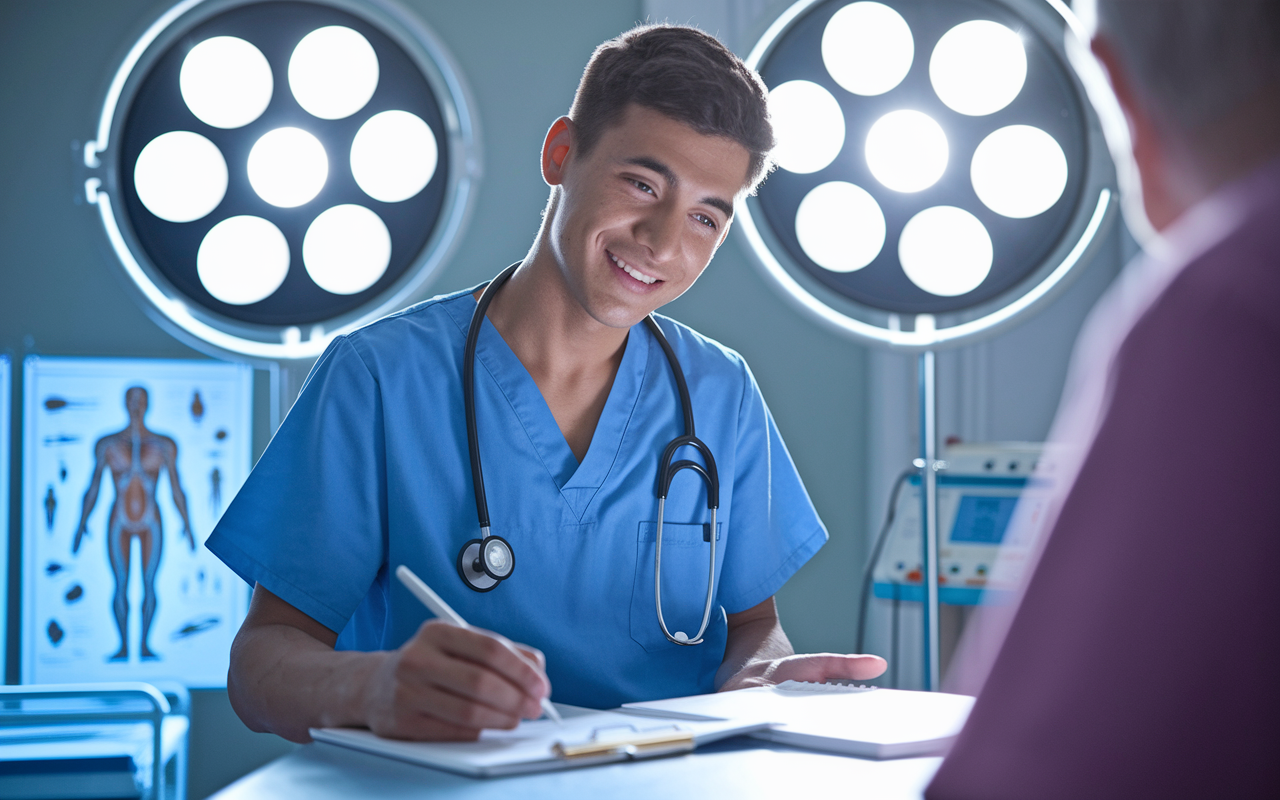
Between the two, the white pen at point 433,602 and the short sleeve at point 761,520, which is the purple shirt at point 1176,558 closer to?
the white pen at point 433,602

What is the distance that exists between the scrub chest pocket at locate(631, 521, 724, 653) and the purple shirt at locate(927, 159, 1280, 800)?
77cm

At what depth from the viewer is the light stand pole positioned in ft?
4.87

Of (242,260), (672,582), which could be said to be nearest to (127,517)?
(242,260)

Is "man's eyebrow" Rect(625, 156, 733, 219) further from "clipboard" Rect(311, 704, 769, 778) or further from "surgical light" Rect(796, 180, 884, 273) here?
"clipboard" Rect(311, 704, 769, 778)

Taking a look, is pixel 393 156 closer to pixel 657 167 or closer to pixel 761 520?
pixel 657 167

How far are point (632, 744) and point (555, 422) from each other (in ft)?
1.82

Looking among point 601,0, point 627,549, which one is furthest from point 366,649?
point 601,0

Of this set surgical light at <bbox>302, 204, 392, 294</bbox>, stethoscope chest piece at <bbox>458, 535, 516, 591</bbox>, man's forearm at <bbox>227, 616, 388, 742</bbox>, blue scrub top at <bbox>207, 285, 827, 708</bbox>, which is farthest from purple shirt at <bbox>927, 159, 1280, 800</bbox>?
surgical light at <bbox>302, 204, 392, 294</bbox>

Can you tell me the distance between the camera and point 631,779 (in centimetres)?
61

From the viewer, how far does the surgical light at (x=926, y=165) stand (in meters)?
1.49

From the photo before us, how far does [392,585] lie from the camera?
3.60 ft

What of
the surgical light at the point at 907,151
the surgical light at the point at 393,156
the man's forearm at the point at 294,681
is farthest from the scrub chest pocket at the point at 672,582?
the surgical light at the point at 393,156

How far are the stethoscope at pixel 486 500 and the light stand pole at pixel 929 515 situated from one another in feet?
1.48

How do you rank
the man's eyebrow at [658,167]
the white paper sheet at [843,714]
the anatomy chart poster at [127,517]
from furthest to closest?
the anatomy chart poster at [127,517] < the man's eyebrow at [658,167] < the white paper sheet at [843,714]
